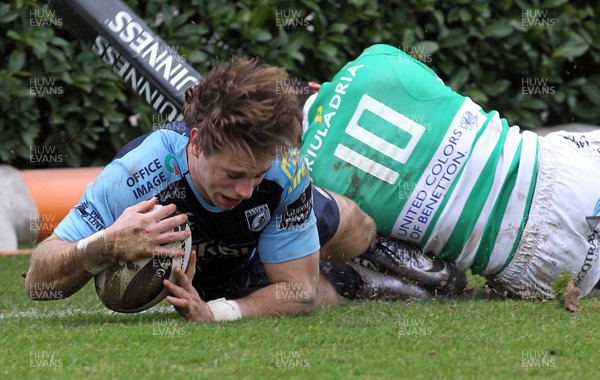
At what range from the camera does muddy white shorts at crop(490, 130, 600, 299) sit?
527cm

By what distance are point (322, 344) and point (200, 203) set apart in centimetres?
80

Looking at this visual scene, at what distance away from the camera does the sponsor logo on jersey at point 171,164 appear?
4.56 meters

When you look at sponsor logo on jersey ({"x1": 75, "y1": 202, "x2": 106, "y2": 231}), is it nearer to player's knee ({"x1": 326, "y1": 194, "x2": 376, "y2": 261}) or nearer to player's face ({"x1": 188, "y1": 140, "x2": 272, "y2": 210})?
player's face ({"x1": 188, "y1": 140, "x2": 272, "y2": 210})

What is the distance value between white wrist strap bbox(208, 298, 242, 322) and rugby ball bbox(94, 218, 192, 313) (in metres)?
0.25

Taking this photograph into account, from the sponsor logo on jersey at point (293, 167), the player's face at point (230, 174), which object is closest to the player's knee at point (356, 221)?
the sponsor logo on jersey at point (293, 167)

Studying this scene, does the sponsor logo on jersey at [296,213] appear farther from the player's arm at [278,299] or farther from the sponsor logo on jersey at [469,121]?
the sponsor logo on jersey at [469,121]

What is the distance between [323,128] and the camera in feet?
18.0

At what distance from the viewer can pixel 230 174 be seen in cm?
429

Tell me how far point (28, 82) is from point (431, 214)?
12.7 feet

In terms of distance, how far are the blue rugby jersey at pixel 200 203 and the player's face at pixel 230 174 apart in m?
0.17

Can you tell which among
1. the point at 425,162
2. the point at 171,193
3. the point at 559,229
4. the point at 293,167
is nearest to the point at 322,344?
the point at 293,167

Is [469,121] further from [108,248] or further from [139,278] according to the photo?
[108,248]

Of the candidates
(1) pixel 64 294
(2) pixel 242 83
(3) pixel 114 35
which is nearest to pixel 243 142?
(2) pixel 242 83

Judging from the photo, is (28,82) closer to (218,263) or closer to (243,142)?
(218,263)
